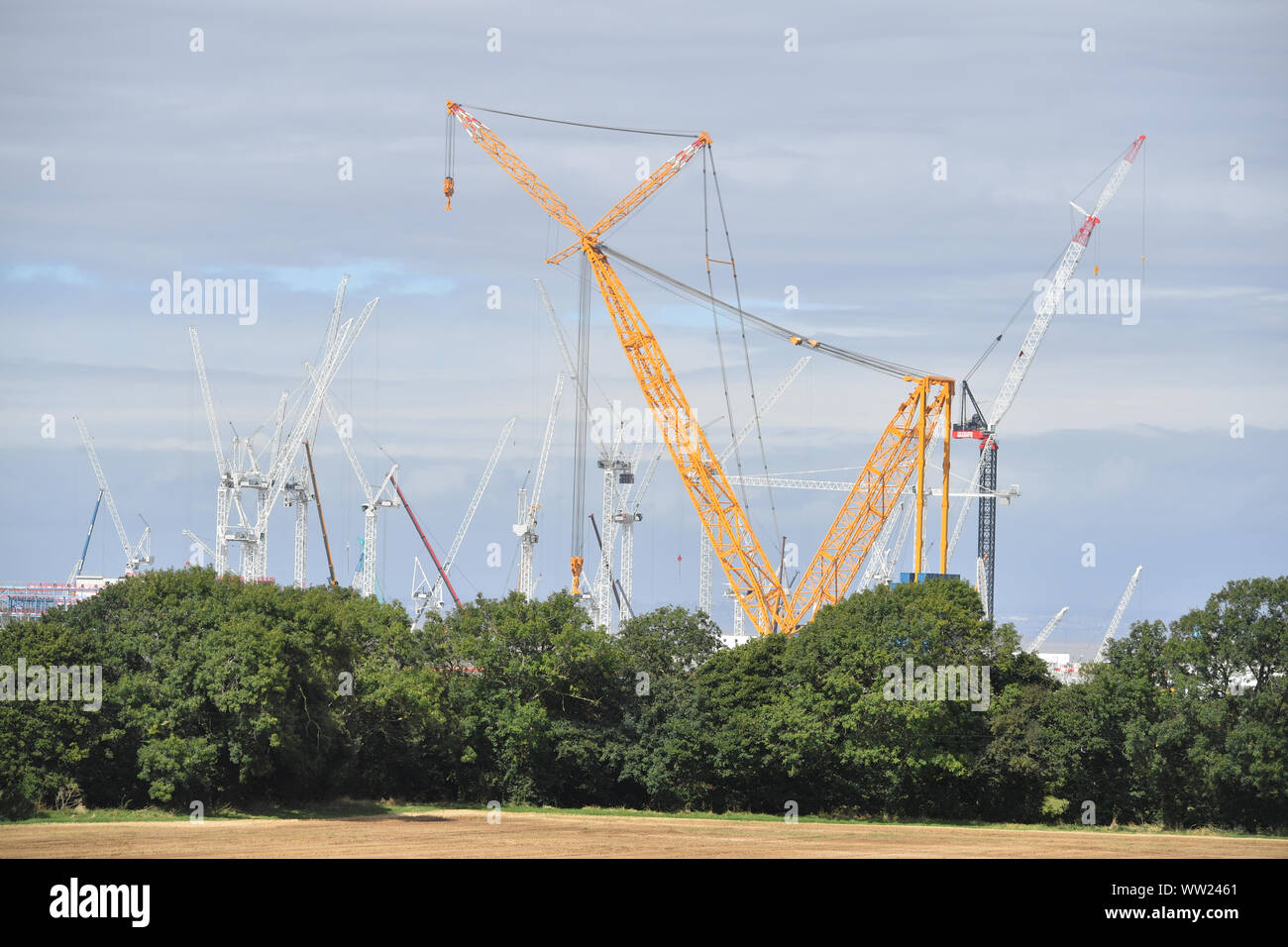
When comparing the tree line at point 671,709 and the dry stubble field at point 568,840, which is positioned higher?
the tree line at point 671,709

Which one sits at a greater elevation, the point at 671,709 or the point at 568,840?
→ the point at 671,709

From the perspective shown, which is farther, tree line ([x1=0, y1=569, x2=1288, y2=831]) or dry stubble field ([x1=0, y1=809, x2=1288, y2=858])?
tree line ([x1=0, y1=569, x2=1288, y2=831])

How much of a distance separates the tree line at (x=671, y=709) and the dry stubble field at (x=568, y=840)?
5.35 m

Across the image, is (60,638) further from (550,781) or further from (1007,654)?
(1007,654)

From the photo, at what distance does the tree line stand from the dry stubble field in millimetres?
5349

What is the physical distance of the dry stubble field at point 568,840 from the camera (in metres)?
55.3

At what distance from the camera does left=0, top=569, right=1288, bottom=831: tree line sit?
233ft

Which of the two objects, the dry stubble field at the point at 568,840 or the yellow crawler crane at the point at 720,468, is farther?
the yellow crawler crane at the point at 720,468

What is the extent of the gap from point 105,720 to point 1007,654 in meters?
55.1

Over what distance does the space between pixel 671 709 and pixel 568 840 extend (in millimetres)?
24506

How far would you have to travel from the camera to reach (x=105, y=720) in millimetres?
68188

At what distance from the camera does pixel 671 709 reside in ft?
280
